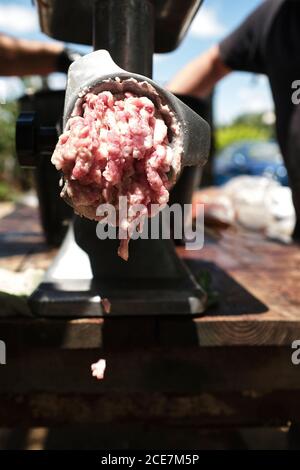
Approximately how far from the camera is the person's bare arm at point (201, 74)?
2.02 m

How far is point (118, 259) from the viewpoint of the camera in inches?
38.6

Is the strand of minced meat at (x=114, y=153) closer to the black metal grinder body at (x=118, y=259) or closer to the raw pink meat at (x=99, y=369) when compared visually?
the black metal grinder body at (x=118, y=259)

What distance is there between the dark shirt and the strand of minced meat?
123 cm

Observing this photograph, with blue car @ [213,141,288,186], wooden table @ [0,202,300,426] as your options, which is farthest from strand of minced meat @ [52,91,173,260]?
blue car @ [213,141,288,186]

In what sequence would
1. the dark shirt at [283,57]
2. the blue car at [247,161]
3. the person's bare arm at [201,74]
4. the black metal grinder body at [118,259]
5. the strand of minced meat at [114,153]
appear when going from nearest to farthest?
the strand of minced meat at [114,153], the black metal grinder body at [118,259], the dark shirt at [283,57], the person's bare arm at [201,74], the blue car at [247,161]

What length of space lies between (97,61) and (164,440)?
1224 millimetres

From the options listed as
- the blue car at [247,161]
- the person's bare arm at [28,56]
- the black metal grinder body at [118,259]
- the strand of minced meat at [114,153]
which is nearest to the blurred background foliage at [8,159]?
the blue car at [247,161]

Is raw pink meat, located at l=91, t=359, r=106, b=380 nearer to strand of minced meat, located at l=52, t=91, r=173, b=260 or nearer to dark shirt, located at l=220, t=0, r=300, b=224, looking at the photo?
strand of minced meat, located at l=52, t=91, r=173, b=260

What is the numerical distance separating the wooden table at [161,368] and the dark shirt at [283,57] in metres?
0.93

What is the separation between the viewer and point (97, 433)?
1587 mm

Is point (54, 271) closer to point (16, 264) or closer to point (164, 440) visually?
point (16, 264)

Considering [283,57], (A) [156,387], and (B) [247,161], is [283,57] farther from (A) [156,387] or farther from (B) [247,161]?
(B) [247,161]

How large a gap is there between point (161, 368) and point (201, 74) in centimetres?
145

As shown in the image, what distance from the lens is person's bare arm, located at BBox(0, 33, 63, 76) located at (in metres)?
1.83
